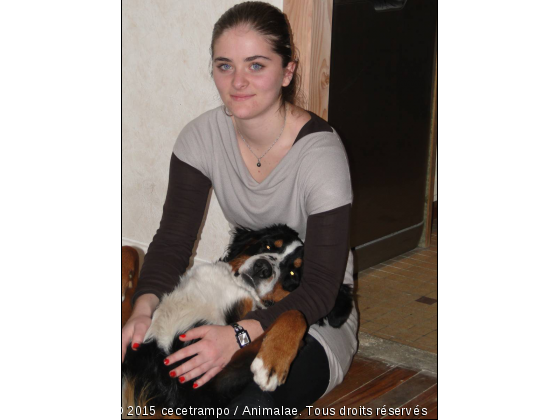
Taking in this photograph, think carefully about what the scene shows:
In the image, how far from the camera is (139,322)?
1646 millimetres

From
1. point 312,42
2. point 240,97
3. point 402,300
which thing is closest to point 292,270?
point 240,97

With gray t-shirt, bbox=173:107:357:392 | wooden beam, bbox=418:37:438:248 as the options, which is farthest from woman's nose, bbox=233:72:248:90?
wooden beam, bbox=418:37:438:248

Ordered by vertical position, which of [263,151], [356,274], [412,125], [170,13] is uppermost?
[170,13]

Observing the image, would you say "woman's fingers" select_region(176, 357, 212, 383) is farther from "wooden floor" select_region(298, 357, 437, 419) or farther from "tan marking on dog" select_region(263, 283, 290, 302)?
"wooden floor" select_region(298, 357, 437, 419)

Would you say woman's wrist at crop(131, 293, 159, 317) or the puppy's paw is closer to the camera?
the puppy's paw

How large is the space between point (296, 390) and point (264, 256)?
0.41 m

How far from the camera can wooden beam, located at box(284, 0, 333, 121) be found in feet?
7.86

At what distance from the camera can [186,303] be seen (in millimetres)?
1687

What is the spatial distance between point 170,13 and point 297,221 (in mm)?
1324

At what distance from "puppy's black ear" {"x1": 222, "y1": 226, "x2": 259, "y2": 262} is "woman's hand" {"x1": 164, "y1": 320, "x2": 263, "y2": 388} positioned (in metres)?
0.42

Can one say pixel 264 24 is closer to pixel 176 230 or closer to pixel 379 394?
pixel 176 230

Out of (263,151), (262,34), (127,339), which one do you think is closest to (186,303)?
(127,339)

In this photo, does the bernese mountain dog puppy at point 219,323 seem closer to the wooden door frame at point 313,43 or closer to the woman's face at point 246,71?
the woman's face at point 246,71
